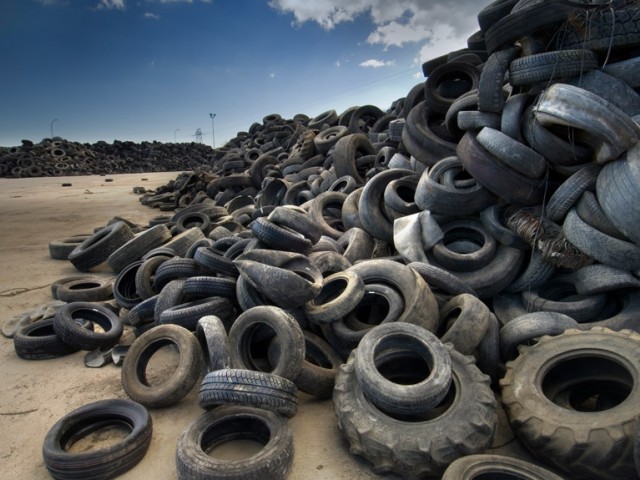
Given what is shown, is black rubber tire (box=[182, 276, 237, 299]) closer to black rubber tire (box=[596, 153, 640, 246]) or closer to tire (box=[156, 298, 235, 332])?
tire (box=[156, 298, 235, 332])

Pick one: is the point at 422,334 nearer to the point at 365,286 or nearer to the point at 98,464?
the point at 365,286

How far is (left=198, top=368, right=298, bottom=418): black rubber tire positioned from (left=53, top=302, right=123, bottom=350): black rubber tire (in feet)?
6.32

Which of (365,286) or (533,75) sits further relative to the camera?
(533,75)

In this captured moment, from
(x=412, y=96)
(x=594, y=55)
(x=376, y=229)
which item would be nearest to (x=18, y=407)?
(x=376, y=229)

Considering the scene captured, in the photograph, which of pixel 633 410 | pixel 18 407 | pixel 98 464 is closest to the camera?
pixel 633 410

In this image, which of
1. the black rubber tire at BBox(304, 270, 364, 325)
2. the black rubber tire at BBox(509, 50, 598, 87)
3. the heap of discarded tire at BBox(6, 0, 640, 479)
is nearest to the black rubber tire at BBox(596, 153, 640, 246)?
the heap of discarded tire at BBox(6, 0, 640, 479)

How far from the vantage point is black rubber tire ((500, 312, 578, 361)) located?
318 cm

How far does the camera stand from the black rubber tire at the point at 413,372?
2449 millimetres

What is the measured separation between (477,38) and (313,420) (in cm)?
722

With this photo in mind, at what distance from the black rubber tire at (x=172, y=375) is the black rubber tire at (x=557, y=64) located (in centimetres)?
406

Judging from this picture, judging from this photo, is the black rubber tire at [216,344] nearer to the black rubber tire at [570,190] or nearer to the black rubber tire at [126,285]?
the black rubber tire at [126,285]

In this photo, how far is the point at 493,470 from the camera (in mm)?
2133

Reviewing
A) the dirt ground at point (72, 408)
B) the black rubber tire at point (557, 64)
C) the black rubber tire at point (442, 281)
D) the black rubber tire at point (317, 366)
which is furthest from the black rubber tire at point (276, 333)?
the black rubber tire at point (557, 64)

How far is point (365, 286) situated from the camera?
146 inches
